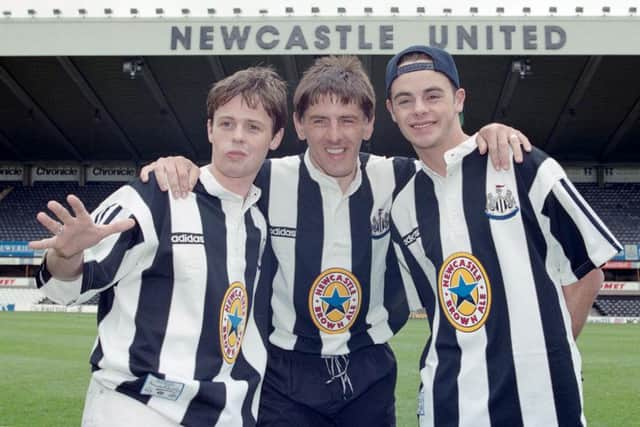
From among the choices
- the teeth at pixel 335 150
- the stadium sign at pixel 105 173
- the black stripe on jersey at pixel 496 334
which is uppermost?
the stadium sign at pixel 105 173

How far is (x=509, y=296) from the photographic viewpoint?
6.82ft

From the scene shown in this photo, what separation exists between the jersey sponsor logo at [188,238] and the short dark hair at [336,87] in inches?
33.5

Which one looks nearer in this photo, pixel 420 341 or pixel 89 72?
pixel 420 341

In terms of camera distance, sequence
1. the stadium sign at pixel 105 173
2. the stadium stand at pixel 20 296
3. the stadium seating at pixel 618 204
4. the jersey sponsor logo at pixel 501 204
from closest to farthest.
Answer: the jersey sponsor logo at pixel 501 204, the stadium stand at pixel 20 296, the stadium seating at pixel 618 204, the stadium sign at pixel 105 173

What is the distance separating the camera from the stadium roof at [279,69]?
16.5 meters

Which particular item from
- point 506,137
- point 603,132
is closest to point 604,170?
point 603,132

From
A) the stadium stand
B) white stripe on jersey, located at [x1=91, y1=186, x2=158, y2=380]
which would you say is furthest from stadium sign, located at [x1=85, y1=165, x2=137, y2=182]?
white stripe on jersey, located at [x1=91, y1=186, x2=158, y2=380]

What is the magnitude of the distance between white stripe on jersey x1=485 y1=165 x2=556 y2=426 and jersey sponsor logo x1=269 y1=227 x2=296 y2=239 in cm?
93

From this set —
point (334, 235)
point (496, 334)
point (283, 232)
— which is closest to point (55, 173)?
point (283, 232)

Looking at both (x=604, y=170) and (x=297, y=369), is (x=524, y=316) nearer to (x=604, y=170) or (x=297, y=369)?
(x=297, y=369)

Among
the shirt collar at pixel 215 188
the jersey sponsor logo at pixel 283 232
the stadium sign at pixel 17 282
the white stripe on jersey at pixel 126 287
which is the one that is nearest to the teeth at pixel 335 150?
the jersey sponsor logo at pixel 283 232

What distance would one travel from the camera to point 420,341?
38.9 feet

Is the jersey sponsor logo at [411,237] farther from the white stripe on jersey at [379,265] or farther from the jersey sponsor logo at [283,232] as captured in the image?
the jersey sponsor logo at [283,232]

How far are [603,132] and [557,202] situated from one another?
23568 mm
